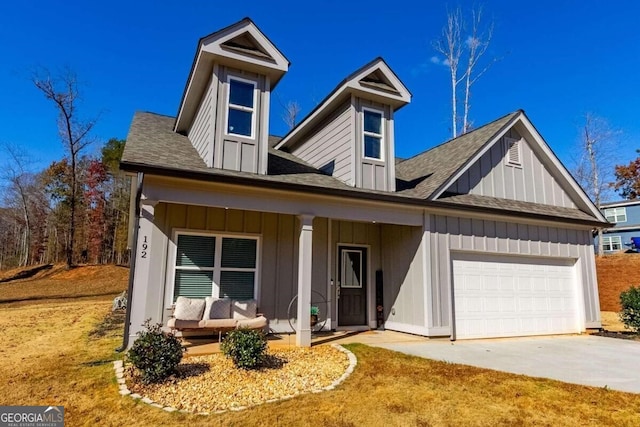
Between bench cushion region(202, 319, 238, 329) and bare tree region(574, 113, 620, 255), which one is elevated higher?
bare tree region(574, 113, 620, 255)

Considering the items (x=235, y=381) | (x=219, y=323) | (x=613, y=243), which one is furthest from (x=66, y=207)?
(x=613, y=243)

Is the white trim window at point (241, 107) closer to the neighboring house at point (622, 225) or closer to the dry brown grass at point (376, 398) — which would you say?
the dry brown grass at point (376, 398)

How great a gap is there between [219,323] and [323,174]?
474cm

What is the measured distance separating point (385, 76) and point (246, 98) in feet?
11.7

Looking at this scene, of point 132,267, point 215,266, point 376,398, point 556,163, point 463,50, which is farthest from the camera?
point 463,50

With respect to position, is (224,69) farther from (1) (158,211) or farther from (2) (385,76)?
(2) (385,76)

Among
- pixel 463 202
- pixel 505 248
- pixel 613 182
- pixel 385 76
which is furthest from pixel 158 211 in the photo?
pixel 613 182

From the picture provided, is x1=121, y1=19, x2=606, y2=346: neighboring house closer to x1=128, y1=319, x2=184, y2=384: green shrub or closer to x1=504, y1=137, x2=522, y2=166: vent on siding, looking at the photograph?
x1=504, y1=137, x2=522, y2=166: vent on siding

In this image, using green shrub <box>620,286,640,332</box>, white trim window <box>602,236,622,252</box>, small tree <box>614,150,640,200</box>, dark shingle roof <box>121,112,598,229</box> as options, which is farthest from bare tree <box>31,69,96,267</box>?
white trim window <box>602,236,622,252</box>

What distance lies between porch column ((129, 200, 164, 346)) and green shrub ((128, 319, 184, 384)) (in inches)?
58.1

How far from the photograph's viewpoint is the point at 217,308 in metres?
7.55

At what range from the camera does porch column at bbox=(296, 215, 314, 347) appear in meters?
7.08

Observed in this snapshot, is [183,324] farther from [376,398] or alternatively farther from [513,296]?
[513,296]

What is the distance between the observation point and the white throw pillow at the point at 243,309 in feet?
25.4
